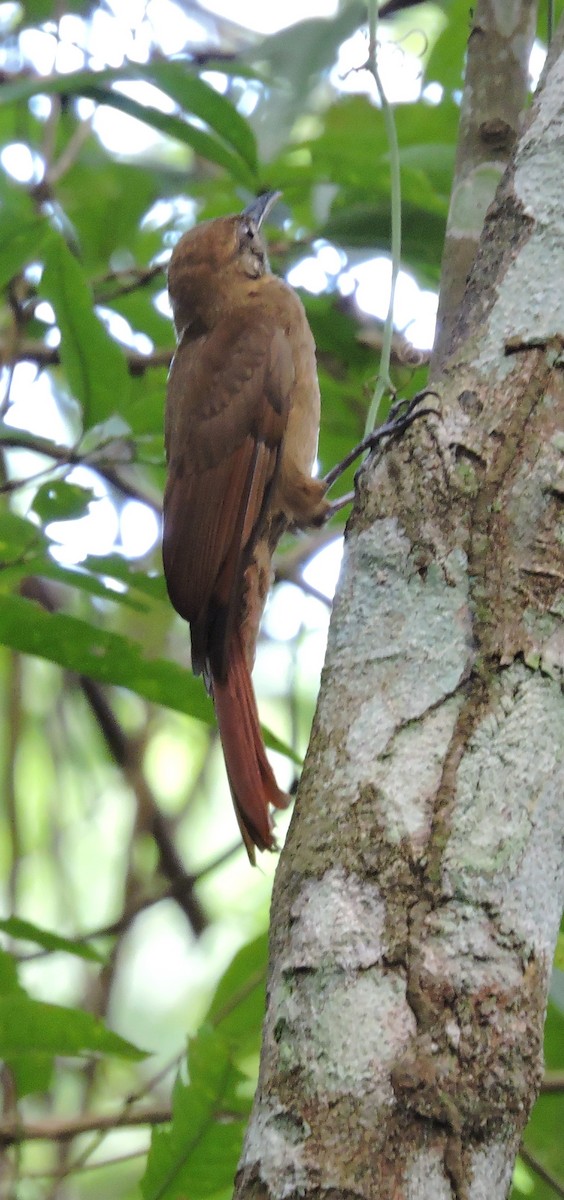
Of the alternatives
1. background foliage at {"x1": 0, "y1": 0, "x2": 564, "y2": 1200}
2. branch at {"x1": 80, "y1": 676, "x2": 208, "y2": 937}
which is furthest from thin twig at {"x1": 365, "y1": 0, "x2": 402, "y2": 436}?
branch at {"x1": 80, "y1": 676, "x2": 208, "y2": 937}

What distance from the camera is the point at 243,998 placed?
225 centimetres

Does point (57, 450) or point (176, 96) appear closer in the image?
point (176, 96)

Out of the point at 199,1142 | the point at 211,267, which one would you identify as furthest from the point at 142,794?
the point at 199,1142

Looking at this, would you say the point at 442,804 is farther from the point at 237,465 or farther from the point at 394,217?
the point at 237,465

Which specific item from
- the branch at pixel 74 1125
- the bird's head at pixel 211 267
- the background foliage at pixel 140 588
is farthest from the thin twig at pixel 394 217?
the branch at pixel 74 1125

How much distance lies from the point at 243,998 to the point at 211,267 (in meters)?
1.65

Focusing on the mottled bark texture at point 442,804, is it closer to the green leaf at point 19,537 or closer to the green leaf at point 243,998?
the green leaf at point 19,537

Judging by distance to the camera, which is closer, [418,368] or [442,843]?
[442,843]

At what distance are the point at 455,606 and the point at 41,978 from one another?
3.57m

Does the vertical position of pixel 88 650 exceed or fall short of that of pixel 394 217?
it falls short

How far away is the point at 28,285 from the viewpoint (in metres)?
3.20

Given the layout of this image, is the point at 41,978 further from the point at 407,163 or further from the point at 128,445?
the point at 407,163

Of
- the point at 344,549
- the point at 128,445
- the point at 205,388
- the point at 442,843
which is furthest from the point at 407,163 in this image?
the point at 442,843

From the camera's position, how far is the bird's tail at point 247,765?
209cm
